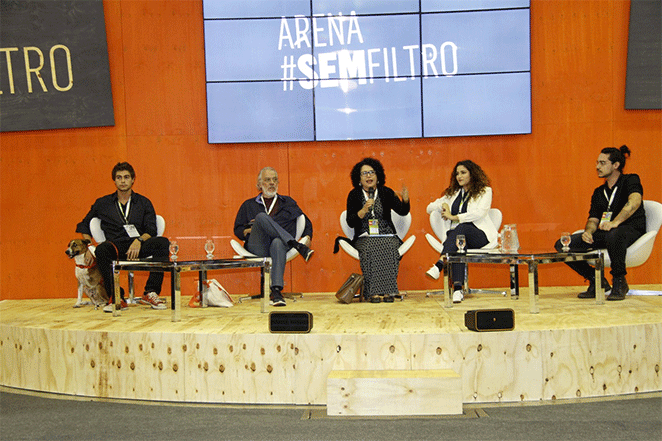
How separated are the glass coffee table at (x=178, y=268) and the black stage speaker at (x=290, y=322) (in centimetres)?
83

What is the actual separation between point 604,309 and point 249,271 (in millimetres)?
3060

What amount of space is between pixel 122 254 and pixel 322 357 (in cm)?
217

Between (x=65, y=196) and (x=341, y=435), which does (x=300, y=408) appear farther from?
(x=65, y=196)

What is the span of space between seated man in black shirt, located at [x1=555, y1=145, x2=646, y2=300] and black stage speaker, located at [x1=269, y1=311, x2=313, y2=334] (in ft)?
6.96

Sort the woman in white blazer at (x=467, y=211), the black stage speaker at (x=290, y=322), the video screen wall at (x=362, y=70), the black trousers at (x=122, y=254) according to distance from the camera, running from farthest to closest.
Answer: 1. the video screen wall at (x=362, y=70)
2. the woman in white blazer at (x=467, y=211)
3. the black trousers at (x=122, y=254)
4. the black stage speaker at (x=290, y=322)

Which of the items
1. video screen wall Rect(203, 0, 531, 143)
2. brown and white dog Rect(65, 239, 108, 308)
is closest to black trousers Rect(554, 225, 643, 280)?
video screen wall Rect(203, 0, 531, 143)

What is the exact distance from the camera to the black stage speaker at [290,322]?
139 inches

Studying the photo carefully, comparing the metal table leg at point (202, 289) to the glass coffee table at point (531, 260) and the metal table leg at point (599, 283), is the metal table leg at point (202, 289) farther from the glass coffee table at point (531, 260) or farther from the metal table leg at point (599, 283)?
the metal table leg at point (599, 283)

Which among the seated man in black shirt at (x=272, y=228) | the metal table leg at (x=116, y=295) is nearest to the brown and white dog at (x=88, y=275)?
the metal table leg at (x=116, y=295)

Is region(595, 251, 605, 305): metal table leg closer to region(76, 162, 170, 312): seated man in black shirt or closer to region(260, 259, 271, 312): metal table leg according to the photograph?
region(260, 259, 271, 312): metal table leg

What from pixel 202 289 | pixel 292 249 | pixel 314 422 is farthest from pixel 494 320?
pixel 202 289

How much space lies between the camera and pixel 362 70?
5.77 metres

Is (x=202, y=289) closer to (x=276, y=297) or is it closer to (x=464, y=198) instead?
(x=276, y=297)

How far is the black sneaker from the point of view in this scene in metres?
4.77
